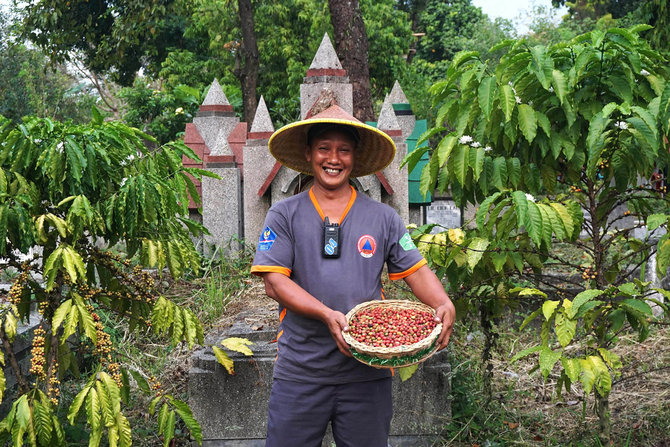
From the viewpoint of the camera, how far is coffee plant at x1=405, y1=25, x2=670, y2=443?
9.90 feet

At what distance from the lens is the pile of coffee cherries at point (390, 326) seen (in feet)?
8.46

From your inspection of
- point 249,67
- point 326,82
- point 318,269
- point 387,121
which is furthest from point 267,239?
point 249,67

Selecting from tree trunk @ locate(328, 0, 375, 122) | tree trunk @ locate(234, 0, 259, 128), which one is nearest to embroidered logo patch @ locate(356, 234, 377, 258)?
tree trunk @ locate(328, 0, 375, 122)

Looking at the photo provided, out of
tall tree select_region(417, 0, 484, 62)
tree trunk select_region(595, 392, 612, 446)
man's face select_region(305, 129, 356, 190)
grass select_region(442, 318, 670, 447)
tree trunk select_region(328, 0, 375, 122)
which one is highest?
tall tree select_region(417, 0, 484, 62)

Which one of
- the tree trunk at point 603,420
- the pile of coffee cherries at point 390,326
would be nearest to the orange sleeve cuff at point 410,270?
the pile of coffee cherries at point 390,326

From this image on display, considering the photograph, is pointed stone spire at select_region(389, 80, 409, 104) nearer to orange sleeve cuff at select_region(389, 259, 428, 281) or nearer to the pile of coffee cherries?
orange sleeve cuff at select_region(389, 259, 428, 281)

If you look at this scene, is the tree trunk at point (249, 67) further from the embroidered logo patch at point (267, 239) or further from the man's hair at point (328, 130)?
the embroidered logo patch at point (267, 239)

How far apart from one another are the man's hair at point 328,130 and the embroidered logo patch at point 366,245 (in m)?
0.44

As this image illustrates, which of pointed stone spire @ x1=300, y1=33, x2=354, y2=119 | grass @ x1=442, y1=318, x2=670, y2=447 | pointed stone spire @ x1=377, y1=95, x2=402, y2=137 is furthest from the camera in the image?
pointed stone spire @ x1=300, y1=33, x2=354, y2=119

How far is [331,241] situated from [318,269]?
0.12m

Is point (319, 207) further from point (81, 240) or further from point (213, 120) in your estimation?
point (213, 120)

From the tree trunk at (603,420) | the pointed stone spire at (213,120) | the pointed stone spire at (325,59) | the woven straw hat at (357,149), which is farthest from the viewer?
the pointed stone spire at (213,120)

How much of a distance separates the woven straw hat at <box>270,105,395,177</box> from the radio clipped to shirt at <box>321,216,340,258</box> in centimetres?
44

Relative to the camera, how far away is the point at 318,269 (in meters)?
2.73
